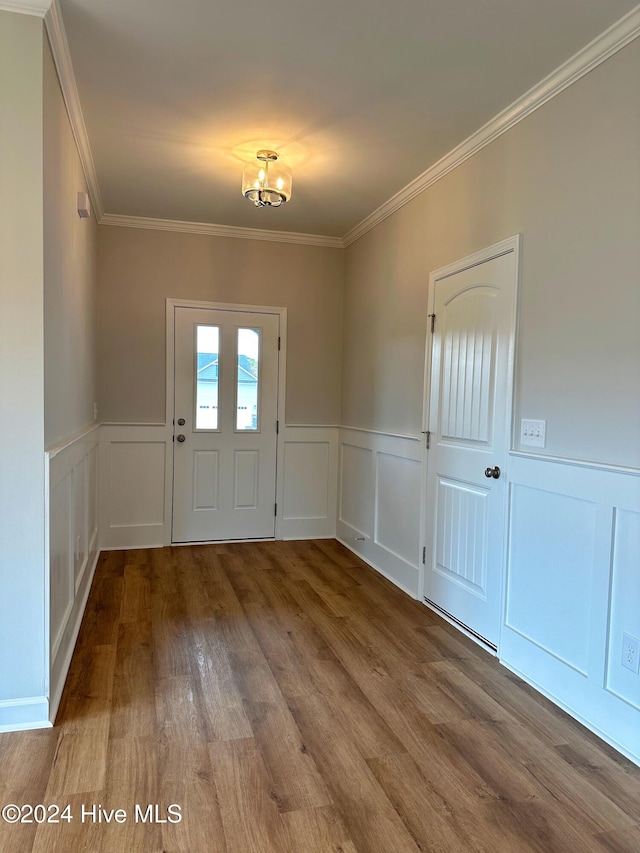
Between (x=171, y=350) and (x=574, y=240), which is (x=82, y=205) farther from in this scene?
(x=574, y=240)

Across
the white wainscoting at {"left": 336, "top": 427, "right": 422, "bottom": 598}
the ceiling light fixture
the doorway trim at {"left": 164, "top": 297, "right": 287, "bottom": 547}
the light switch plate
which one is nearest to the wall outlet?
the light switch plate

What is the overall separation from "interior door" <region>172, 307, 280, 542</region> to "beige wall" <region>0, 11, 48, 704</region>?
2441 mm

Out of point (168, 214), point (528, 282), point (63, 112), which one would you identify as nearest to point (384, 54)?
point (528, 282)

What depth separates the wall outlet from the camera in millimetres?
1924

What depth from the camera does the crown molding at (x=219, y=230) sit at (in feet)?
14.0

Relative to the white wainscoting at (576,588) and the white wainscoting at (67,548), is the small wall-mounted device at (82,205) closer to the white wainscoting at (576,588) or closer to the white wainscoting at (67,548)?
the white wainscoting at (67,548)

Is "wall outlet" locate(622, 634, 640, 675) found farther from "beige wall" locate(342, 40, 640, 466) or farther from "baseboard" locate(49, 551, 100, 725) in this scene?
"baseboard" locate(49, 551, 100, 725)

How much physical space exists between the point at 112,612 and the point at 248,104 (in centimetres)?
275

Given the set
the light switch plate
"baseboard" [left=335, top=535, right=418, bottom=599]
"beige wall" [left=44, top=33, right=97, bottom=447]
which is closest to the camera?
"beige wall" [left=44, top=33, right=97, bottom=447]

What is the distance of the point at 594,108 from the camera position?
84.6 inches

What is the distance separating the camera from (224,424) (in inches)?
180

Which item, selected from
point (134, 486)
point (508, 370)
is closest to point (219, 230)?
point (134, 486)

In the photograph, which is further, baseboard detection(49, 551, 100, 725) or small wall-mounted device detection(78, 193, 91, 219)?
small wall-mounted device detection(78, 193, 91, 219)

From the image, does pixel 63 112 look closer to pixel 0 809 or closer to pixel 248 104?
pixel 248 104
